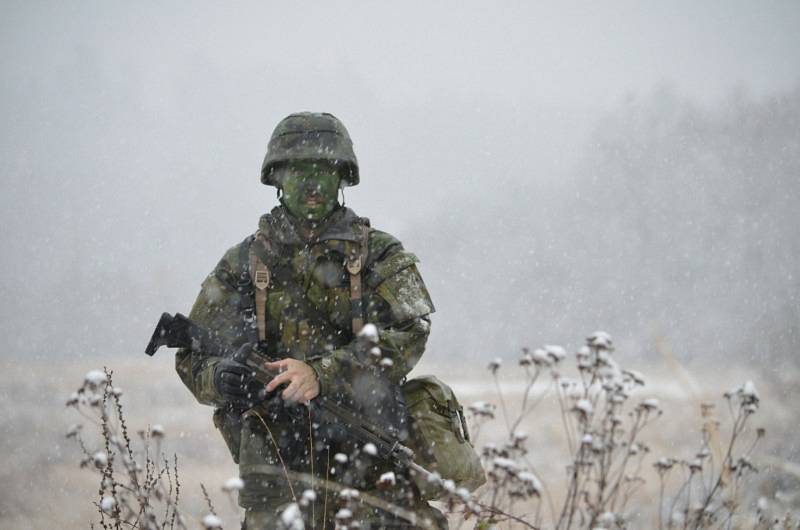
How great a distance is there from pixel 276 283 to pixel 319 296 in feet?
0.80

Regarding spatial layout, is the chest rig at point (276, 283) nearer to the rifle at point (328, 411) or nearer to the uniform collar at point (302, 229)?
the uniform collar at point (302, 229)

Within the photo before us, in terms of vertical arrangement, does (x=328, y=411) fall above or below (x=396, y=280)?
below

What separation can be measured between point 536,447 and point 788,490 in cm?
488

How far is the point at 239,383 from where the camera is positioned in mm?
3518

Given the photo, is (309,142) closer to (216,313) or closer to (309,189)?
(309,189)

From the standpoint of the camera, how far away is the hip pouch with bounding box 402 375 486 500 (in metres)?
3.82

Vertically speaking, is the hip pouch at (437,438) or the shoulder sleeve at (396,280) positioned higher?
the shoulder sleeve at (396,280)

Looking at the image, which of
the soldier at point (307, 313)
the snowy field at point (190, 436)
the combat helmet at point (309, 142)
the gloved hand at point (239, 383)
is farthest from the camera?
the snowy field at point (190, 436)

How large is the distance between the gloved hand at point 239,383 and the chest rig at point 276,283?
0.37m

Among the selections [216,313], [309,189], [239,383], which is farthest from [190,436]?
[239,383]

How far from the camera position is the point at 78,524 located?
247 inches

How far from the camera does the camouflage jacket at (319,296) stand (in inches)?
153

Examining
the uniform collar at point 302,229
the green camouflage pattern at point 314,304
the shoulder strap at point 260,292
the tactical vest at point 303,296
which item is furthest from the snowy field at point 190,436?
the shoulder strap at point 260,292

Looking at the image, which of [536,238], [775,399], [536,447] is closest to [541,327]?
[536,238]
